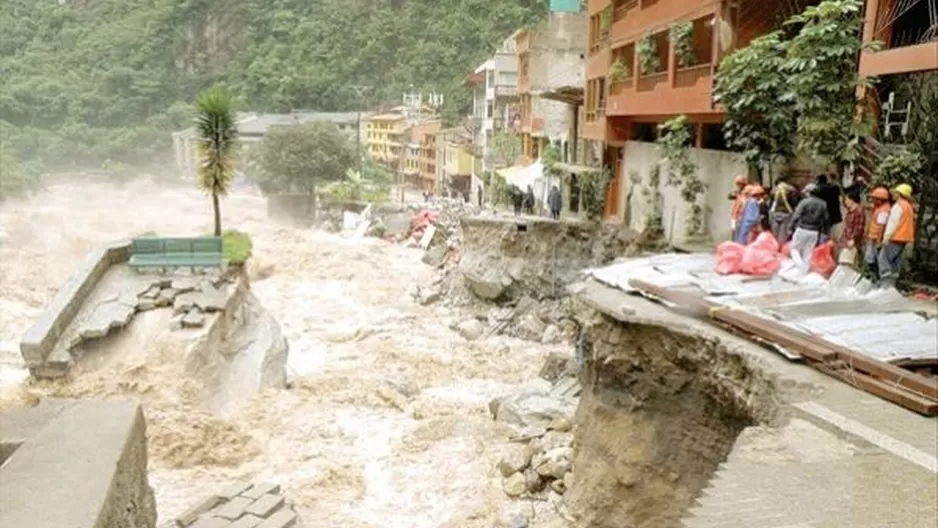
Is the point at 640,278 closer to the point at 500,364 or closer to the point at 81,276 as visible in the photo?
the point at 500,364

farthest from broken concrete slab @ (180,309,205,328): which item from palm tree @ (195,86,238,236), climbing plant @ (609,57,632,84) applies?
climbing plant @ (609,57,632,84)

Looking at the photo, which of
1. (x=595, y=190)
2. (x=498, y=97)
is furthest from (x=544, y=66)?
(x=595, y=190)

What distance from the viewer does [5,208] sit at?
139 ft

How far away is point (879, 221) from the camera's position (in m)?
9.22

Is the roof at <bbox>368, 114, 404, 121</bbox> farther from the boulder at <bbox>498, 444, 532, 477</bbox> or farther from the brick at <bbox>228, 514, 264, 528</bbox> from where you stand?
the brick at <bbox>228, 514, 264, 528</bbox>

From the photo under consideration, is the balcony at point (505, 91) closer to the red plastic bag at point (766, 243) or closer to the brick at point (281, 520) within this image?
the red plastic bag at point (766, 243)

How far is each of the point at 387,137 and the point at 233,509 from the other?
61489 mm

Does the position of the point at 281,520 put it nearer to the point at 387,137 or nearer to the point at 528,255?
the point at 528,255

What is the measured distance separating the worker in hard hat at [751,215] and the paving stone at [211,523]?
27.4 ft

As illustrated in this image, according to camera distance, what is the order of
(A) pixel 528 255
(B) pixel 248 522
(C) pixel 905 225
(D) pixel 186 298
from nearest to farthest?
1. (B) pixel 248 522
2. (C) pixel 905 225
3. (D) pixel 186 298
4. (A) pixel 528 255

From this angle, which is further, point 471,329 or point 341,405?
point 471,329

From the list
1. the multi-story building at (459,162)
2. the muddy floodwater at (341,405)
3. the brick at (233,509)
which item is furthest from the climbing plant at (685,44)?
the multi-story building at (459,162)

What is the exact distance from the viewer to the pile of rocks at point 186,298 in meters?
15.2

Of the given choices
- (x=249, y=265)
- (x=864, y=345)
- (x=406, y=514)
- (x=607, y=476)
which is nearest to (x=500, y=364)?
(x=406, y=514)
